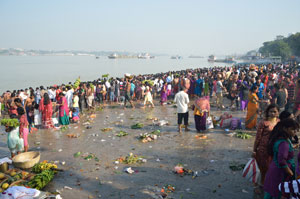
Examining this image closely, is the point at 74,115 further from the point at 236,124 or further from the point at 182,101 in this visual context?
the point at 236,124

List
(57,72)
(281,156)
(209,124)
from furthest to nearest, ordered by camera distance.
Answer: (57,72) → (209,124) → (281,156)

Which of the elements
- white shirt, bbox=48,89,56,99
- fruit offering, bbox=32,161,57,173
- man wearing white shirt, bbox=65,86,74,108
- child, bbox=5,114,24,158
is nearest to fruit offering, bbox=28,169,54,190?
fruit offering, bbox=32,161,57,173

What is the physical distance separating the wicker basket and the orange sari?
21.5ft

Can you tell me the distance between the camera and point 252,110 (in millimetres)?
7594

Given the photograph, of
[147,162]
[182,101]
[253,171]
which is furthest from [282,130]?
[182,101]

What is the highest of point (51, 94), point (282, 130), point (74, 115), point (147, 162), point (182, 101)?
point (282, 130)

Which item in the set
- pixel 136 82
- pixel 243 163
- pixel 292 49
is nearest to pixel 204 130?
pixel 243 163

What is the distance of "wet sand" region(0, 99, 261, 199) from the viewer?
4.46m

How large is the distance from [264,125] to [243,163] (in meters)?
1.92

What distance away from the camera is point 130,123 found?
978 cm

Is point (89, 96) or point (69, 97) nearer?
point (69, 97)

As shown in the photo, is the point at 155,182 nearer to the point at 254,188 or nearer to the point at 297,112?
the point at 254,188

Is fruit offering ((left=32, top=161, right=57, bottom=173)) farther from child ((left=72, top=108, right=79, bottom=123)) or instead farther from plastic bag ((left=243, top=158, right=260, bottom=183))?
child ((left=72, top=108, right=79, bottom=123))

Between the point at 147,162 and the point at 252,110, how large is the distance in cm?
413
